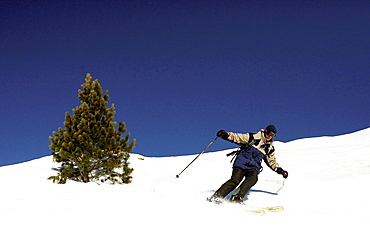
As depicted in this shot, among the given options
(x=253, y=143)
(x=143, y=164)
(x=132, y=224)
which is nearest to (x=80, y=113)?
(x=143, y=164)

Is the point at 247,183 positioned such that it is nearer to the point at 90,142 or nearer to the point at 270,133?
the point at 270,133

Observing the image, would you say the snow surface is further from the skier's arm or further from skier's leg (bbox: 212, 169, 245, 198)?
the skier's arm

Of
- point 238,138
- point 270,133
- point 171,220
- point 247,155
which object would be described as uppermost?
point 270,133

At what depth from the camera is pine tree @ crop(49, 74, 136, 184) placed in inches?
469

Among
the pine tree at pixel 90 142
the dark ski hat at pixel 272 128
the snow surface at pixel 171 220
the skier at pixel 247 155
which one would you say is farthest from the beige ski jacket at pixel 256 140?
the pine tree at pixel 90 142

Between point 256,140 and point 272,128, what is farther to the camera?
point 272,128

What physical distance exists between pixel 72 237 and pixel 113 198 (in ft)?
5.90

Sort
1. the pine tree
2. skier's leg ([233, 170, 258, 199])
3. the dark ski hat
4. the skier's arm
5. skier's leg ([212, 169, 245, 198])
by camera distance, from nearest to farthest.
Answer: skier's leg ([212, 169, 245, 198]) < skier's leg ([233, 170, 258, 199]) < the skier's arm < the dark ski hat < the pine tree

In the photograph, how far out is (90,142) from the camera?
39.3 ft

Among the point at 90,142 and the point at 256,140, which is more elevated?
the point at 90,142

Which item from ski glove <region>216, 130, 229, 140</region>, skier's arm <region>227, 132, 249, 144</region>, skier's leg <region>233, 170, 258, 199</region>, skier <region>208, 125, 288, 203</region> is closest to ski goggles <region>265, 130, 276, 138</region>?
skier <region>208, 125, 288, 203</region>

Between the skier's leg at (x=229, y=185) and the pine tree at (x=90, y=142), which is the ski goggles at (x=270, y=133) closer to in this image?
the skier's leg at (x=229, y=185)

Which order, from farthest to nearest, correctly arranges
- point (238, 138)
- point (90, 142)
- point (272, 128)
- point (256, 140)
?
point (90, 142) → point (272, 128) → point (256, 140) → point (238, 138)

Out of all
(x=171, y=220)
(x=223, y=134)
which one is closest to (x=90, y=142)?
(x=223, y=134)
